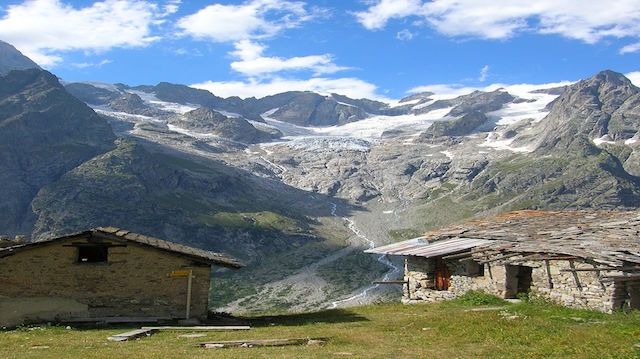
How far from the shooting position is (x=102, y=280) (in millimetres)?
30641

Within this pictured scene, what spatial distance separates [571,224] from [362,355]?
23945 mm

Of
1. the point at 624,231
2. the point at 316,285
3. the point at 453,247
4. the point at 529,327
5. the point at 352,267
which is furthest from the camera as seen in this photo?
the point at 352,267

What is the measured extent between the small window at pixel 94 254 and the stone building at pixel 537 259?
17.5m

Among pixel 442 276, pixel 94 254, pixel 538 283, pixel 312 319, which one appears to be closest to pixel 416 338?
pixel 312 319

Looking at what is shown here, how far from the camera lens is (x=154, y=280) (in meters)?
31.0

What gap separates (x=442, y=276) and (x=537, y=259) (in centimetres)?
808

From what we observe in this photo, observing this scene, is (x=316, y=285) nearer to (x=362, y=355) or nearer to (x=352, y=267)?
(x=352, y=267)

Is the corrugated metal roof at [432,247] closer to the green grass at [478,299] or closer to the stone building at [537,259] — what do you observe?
the stone building at [537,259]

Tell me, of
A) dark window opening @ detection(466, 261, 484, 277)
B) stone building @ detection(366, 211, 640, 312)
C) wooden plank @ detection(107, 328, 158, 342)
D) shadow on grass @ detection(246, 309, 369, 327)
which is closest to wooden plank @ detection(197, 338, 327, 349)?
wooden plank @ detection(107, 328, 158, 342)

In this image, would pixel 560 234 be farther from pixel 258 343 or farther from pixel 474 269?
pixel 258 343

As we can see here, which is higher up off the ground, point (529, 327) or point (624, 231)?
point (624, 231)

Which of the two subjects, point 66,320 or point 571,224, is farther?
point 571,224

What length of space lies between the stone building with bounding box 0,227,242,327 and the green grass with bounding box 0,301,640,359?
8.35 feet

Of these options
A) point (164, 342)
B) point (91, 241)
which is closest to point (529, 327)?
point (164, 342)
